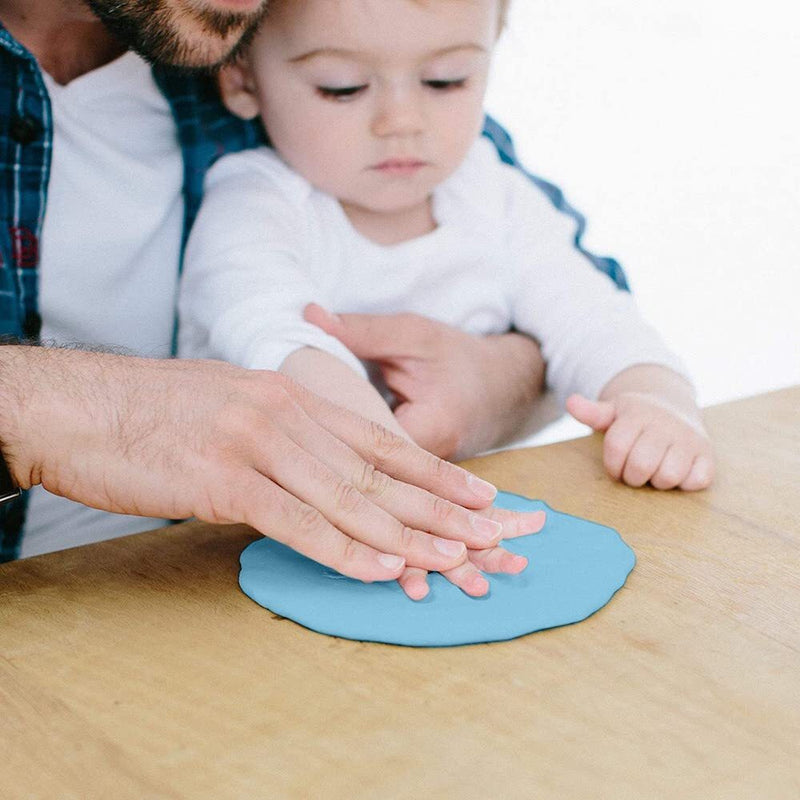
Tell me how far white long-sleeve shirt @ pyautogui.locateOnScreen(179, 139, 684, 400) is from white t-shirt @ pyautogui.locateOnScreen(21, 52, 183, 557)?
86 mm

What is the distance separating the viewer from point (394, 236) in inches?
56.3

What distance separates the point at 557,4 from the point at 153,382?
2856 millimetres

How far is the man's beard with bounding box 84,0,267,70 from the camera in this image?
124 centimetres

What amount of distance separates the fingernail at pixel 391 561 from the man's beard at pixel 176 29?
69 cm

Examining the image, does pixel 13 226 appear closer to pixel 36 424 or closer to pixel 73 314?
pixel 73 314

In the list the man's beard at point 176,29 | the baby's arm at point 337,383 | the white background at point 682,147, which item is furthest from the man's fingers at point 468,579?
the white background at point 682,147

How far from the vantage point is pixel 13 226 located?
1304mm

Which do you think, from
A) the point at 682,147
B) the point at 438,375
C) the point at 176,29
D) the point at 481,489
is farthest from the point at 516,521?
the point at 682,147

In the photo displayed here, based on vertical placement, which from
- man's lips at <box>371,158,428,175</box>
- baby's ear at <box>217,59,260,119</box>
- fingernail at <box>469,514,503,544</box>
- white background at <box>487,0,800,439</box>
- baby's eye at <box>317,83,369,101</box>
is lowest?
white background at <box>487,0,800,439</box>

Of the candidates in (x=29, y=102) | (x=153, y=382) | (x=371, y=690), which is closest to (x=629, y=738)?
(x=371, y=690)

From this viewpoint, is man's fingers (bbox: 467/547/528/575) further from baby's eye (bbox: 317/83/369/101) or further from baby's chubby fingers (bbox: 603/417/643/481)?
baby's eye (bbox: 317/83/369/101)

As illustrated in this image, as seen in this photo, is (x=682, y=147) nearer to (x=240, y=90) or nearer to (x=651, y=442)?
(x=240, y=90)

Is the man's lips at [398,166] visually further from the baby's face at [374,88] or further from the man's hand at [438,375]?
the man's hand at [438,375]

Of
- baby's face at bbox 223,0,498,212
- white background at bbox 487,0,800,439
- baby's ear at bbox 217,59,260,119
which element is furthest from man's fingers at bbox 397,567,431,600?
white background at bbox 487,0,800,439
